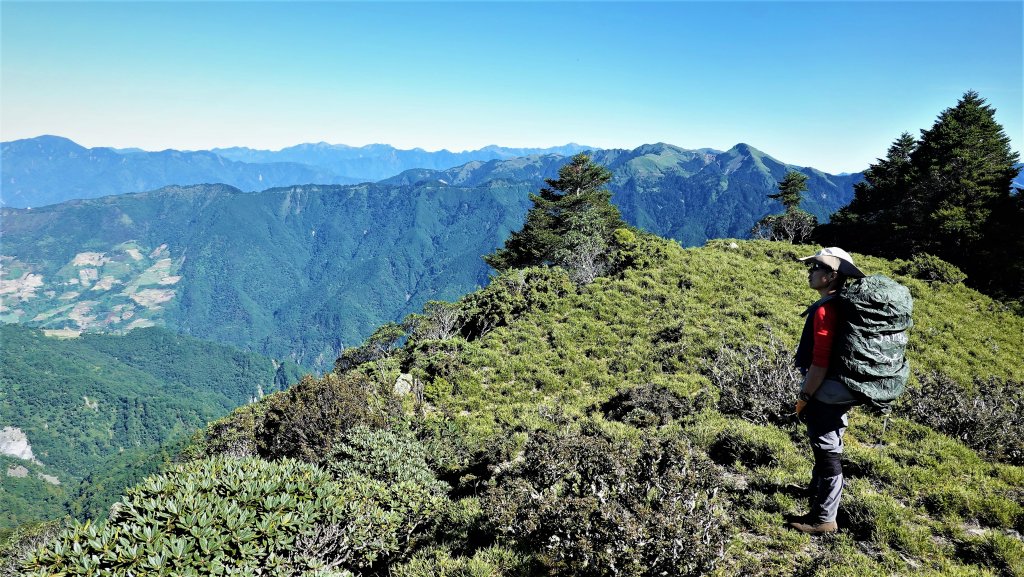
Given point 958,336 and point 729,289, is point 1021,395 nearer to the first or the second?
point 958,336

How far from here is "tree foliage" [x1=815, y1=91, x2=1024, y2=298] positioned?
18.7 meters

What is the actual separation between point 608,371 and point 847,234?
31428mm

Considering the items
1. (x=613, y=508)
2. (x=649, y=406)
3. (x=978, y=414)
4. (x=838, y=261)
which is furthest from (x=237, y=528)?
(x=978, y=414)

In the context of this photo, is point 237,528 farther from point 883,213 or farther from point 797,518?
point 883,213

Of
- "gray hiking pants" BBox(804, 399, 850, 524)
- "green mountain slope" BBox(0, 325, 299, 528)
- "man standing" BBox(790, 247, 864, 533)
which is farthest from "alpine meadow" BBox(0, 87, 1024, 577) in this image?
"green mountain slope" BBox(0, 325, 299, 528)

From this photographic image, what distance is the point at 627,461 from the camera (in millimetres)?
4688

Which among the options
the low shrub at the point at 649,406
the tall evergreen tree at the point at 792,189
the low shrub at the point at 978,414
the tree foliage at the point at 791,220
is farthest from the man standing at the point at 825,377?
the tall evergreen tree at the point at 792,189

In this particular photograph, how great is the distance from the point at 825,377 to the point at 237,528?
A: 5558 millimetres

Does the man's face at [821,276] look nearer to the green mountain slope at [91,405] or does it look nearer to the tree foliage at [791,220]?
the tree foliage at [791,220]

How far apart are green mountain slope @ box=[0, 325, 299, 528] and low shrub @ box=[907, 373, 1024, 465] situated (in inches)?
4507

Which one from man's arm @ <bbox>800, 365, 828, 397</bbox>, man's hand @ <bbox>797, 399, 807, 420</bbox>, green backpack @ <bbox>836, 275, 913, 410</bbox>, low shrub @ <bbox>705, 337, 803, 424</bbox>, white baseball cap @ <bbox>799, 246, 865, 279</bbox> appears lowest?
low shrub @ <bbox>705, 337, 803, 424</bbox>

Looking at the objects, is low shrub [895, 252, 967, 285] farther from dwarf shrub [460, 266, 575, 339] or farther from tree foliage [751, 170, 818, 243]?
tree foliage [751, 170, 818, 243]

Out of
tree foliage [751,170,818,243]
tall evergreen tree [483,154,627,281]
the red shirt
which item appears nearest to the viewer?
the red shirt

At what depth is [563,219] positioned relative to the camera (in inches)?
1426
